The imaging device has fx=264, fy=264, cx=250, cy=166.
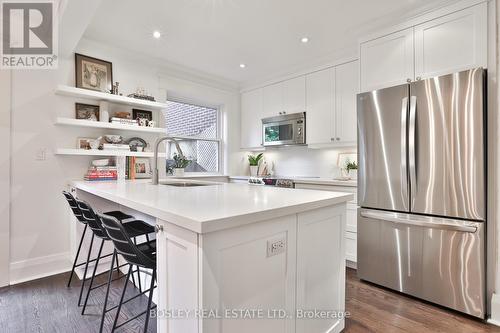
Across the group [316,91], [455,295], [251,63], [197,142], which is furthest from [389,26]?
[197,142]

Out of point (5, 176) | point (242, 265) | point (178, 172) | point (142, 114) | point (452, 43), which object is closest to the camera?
point (242, 265)

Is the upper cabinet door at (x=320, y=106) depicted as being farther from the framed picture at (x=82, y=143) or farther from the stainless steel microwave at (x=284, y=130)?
the framed picture at (x=82, y=143)

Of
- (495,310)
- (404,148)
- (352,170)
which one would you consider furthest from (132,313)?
(352,170)

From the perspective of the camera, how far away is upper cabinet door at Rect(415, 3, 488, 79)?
203cm

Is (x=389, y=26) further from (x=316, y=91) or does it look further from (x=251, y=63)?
(x=251, y=63)

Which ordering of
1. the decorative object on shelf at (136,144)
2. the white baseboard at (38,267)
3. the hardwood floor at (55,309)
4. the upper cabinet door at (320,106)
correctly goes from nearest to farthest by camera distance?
the hardwood floor at (55,309) < the white baseboard at (38,267) < the decorative object on shelf at (136,144) < the upper cabinet door at (320,106)

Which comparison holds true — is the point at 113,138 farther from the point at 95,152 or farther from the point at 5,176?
the point at 5,176

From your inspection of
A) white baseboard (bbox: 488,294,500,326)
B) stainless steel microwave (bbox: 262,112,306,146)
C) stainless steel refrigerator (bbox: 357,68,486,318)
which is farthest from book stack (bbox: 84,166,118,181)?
white baseboard (bbox: 488,294,500,326)

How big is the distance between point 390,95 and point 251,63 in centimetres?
196

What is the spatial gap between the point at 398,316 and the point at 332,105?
2405 mm

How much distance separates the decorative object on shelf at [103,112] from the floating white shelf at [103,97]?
0.05 m

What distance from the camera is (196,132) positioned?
4348mm

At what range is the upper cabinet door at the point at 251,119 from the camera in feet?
14.3

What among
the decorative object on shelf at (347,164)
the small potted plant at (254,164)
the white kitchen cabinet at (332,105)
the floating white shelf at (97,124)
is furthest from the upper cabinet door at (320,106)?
the floating white shelf at (97,124)
